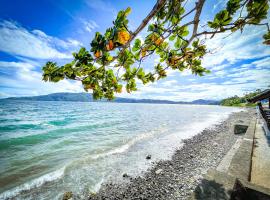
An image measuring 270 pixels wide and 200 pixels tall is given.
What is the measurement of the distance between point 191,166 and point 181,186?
8.06 feet

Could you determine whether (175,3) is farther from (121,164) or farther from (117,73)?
(121,164)

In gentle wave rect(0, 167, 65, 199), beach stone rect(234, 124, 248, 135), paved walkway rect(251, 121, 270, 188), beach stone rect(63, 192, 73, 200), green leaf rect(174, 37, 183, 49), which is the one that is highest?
green leaf rect(174, 37, 183, 49)

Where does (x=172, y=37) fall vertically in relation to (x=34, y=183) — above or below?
above

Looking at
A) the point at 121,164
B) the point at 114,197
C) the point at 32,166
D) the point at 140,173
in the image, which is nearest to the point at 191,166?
the point at 140,173

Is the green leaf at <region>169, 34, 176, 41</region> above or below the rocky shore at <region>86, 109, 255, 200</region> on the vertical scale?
above

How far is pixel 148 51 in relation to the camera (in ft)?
7.39

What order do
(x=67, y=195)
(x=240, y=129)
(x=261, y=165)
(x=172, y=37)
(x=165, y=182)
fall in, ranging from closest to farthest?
(x=172, y=37) → (x=261, y=165) → (x=67, y=195) → (x=165, y=182) → (x=240, y=129)

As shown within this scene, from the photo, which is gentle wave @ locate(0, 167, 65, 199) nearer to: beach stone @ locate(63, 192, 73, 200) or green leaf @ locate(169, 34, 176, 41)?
beach stone @ locate(63, 192, 73, 200)

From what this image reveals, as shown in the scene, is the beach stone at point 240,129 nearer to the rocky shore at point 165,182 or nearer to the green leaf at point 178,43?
the rocky shore at point 165,182

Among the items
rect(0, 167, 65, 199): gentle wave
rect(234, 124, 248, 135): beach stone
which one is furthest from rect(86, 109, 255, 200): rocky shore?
rect(234, 124, 248, 135): beach stone

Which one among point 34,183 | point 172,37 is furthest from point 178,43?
point 34,183

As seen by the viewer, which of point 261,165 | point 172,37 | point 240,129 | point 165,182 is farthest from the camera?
point 240,129

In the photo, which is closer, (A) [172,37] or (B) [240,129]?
(A) [172,37]

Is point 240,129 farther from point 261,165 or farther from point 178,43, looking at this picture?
point 178,43
